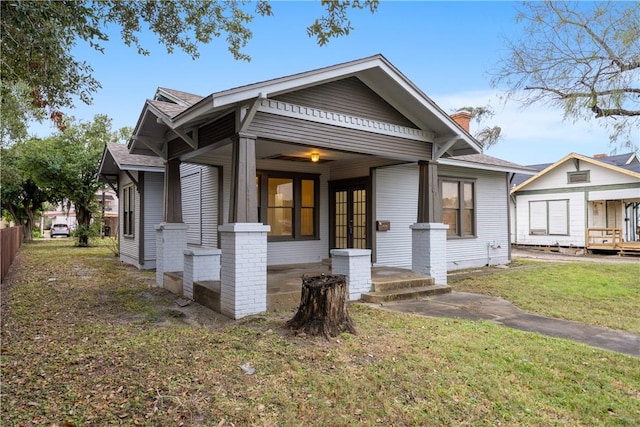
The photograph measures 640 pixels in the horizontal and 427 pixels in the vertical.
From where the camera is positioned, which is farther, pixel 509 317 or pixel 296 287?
pixel 296 287

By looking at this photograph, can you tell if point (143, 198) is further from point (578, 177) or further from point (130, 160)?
point (578, 177)

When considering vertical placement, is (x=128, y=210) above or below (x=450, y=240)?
above

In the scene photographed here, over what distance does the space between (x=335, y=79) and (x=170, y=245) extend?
14.7 feet

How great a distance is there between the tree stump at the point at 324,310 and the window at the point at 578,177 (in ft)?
58.6

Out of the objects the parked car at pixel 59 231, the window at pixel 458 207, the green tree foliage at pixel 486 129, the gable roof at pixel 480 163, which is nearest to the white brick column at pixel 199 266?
the gable roof at pixel 480 163

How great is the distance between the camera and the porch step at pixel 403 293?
671 centimetres

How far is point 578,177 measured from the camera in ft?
60.8

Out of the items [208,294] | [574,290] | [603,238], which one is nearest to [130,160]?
[208,294]

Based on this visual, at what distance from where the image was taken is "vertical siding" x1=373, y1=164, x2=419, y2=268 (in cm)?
988

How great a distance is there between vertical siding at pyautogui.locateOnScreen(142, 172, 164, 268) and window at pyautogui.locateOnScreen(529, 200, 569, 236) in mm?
17232

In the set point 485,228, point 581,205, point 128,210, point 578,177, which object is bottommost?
point 485,228

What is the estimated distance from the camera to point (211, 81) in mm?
13055

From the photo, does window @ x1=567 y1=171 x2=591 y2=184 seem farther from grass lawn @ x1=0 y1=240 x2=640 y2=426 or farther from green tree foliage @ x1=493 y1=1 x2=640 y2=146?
grass lawn @ x1=0 y1=240 x2=640 y2=426

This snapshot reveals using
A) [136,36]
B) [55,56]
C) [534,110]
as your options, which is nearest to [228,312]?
[55,56]
